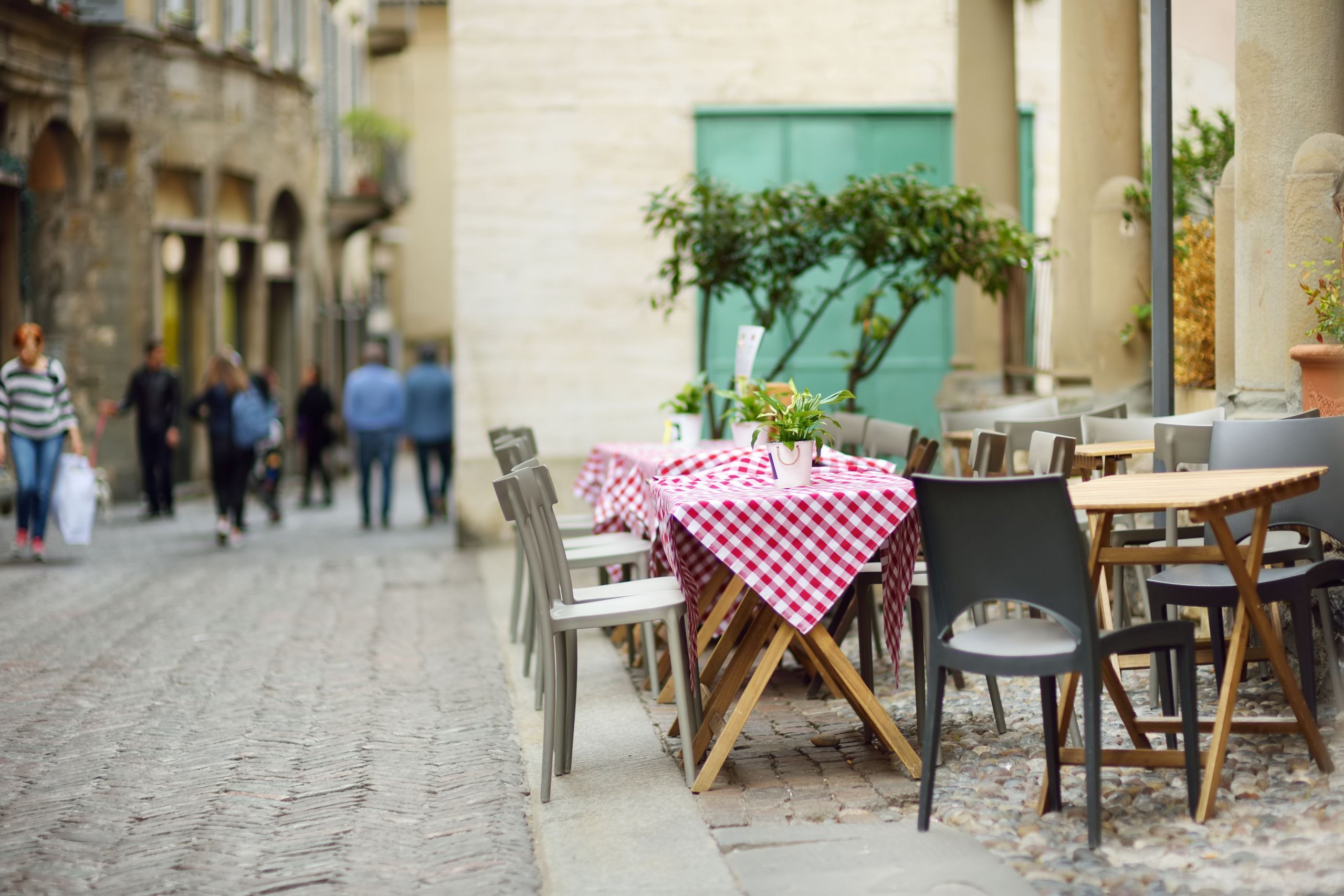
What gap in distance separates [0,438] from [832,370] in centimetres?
653

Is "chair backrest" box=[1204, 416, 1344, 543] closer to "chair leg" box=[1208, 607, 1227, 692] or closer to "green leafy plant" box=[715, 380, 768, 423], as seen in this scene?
"chair leg" box=[1208, 607, 1227, 692]

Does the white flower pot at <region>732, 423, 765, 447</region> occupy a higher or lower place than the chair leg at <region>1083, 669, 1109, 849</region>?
higher

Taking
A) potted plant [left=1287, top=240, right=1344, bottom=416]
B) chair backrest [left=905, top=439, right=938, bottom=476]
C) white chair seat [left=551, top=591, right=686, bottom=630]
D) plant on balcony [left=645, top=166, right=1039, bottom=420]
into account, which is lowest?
white chair seat [left=551, top=591, right=686, bottom=630]

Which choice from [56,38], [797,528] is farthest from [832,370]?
[56,38]

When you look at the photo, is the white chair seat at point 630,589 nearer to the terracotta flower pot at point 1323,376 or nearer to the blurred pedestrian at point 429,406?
the terracotta flower pot at point 1323,376

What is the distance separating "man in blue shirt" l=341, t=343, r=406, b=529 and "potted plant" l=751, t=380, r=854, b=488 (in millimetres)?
10251

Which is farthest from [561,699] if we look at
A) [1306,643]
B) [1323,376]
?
[1323,376]

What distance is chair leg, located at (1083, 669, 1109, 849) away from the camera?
4070 millimetres

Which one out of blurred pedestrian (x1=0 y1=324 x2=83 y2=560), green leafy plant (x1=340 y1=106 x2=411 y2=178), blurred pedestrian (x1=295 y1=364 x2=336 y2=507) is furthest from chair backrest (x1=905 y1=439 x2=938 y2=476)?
green leafy plant (x1=340 y1=106 x2=411 y2=178)

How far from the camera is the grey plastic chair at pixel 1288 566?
4.95 m

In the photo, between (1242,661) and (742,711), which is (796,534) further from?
(1242,661)

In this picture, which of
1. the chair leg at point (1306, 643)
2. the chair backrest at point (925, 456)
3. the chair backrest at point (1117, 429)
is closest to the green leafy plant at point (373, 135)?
the chair backrest at point (1117, 429)

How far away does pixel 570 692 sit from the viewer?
535 cm

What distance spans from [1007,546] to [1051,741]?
71 cm
